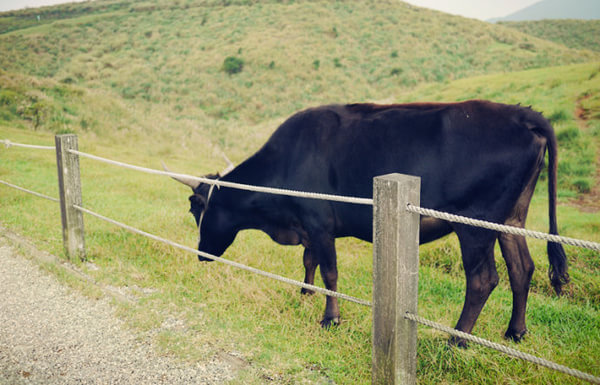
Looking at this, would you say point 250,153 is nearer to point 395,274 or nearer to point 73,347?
point 73,347

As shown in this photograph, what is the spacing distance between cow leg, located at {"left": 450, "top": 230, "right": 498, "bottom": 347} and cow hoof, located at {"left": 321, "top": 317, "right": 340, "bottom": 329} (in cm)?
89

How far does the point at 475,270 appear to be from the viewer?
141 inches

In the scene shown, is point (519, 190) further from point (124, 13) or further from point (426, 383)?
point (124, 13)

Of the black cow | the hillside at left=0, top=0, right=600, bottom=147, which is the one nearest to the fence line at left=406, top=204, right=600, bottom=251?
the black cow

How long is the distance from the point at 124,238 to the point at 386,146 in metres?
3.69

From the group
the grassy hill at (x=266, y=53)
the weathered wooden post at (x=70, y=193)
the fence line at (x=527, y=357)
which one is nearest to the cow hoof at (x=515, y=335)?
the fence line at (x=527, y=357)

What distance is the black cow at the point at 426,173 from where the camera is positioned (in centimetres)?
354

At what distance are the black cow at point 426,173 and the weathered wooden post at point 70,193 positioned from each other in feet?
5.59

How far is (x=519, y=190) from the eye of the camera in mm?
3553

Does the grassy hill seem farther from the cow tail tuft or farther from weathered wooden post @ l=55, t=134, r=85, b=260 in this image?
the cow tail tuft

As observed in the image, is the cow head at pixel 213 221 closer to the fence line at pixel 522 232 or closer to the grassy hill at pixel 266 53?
the fence line at pixel 522 232

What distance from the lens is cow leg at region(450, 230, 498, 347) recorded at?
11.5 ft

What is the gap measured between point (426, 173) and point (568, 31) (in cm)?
5040

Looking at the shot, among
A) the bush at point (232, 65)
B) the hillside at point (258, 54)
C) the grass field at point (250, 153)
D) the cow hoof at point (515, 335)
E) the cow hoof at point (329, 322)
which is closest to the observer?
the grass field at point (250, 153)
